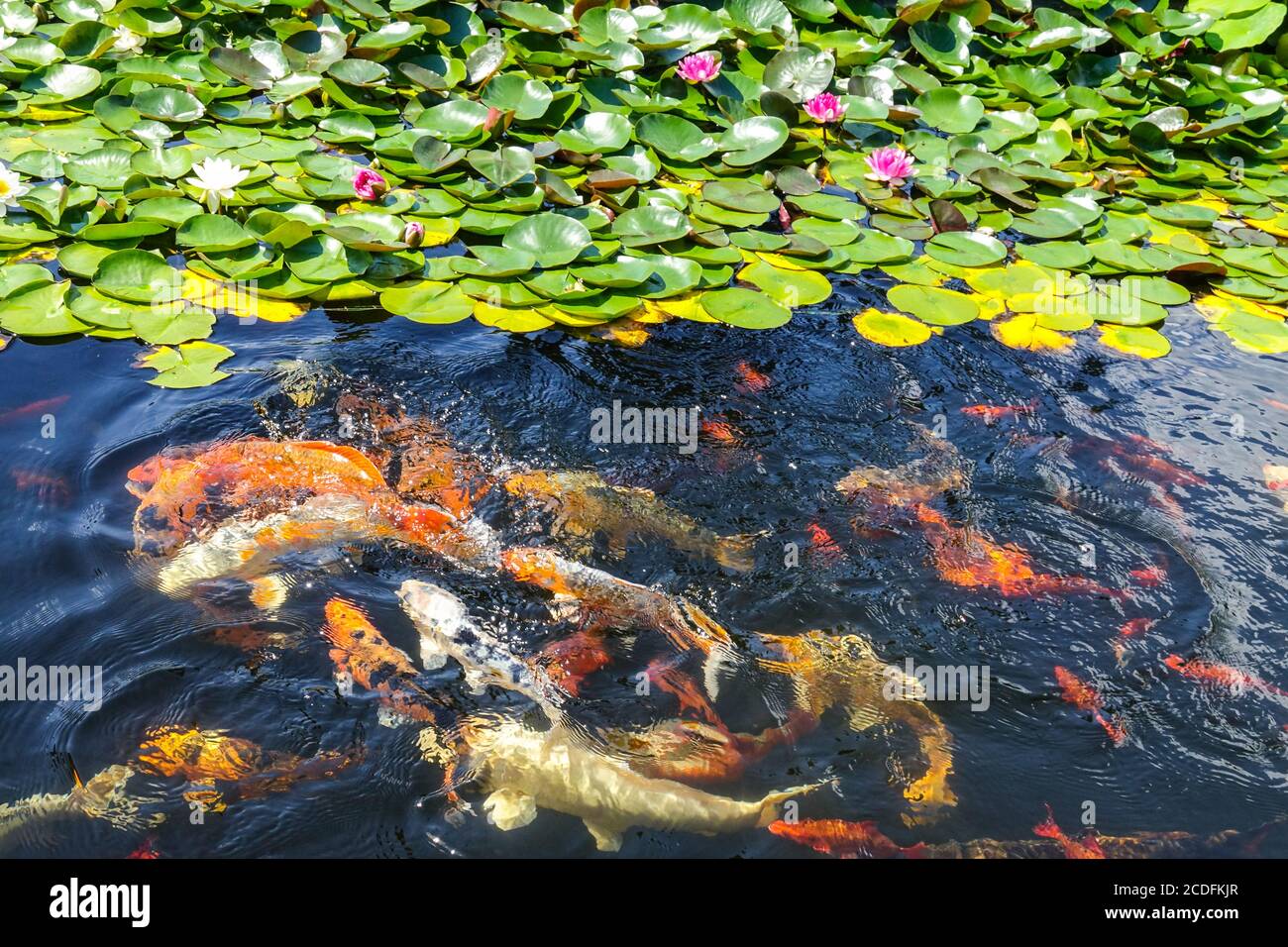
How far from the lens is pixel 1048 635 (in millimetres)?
3961

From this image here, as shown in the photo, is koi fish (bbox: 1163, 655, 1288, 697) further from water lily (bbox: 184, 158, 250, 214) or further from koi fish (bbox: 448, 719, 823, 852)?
water lily (bbox: 184, 158, 250, 214)

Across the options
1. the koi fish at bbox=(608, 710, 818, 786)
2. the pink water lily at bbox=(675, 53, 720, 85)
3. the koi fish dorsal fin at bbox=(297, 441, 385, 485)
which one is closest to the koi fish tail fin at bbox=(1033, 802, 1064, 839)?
the koi fish at bbox=(608, 710, 818, 786)

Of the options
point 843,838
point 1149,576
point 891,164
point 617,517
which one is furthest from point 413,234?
point 1149,576

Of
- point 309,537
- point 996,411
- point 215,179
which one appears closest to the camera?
point 309,537

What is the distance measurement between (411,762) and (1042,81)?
20.7ft

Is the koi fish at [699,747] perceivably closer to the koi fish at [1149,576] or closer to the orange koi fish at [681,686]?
the orange koi fish at [681,686]

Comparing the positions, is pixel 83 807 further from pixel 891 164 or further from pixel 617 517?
pixel 891 164

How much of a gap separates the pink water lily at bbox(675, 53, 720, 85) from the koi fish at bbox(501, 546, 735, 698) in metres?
3.75

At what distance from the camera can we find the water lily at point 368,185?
5582 mm

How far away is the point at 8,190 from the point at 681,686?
4359mm

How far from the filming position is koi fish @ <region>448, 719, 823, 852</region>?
3.26 meters

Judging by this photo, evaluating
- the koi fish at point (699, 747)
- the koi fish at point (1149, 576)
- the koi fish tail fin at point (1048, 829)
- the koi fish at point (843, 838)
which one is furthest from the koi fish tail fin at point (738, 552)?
the koi fish at point (1149, 576)

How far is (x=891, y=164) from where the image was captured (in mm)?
6172
